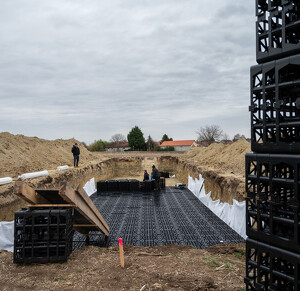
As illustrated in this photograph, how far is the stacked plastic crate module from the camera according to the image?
3.16m

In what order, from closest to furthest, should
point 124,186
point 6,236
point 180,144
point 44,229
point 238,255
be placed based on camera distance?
point 44,229 → point 238,255 → point 6,236 → point 124,186 → point 180,144

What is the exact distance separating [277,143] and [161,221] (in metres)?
7.82

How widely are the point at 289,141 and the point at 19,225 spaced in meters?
5.61

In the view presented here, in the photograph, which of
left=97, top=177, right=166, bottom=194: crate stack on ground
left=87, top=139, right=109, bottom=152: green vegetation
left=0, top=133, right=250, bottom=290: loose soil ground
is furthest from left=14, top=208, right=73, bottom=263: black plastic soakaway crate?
left=87, top=139, right=109, bottom=152: green vegetation

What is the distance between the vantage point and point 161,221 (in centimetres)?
1045

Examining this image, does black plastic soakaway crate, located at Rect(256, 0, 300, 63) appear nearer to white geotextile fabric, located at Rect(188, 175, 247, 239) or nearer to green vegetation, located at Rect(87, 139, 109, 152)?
white geotextile fabric, located at Rect(188, 175, 247, 239)

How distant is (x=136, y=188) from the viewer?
17203 mm

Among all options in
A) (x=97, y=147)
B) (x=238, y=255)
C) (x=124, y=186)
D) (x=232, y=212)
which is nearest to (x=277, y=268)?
(x=238, y=255)

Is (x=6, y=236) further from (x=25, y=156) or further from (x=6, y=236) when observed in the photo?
(x=25, y=156)

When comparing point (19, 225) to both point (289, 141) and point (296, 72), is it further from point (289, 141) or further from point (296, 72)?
point (296, 72)

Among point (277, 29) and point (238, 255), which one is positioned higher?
point (277, 29)

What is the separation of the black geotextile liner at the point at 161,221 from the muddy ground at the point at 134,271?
145 cm

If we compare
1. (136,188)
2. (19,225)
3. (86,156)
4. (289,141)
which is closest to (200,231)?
(19,225)

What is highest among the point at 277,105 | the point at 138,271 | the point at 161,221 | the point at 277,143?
the point at 277,105
